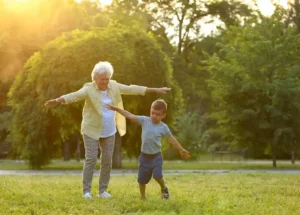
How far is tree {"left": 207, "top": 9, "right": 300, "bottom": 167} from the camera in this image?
27406 millimetres

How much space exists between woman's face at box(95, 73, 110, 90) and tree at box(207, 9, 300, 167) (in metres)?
18.5

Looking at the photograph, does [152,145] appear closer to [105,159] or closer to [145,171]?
[145,171]

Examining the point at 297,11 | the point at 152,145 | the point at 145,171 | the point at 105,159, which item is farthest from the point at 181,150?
the point at 297,11

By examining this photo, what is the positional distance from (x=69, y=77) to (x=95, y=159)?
14931 mm

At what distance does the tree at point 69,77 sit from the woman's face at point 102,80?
47.5 ft

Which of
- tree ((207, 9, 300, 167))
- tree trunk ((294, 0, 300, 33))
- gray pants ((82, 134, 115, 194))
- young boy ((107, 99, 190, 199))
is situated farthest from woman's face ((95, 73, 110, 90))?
tree trunk ((294, 0, 300, 33))

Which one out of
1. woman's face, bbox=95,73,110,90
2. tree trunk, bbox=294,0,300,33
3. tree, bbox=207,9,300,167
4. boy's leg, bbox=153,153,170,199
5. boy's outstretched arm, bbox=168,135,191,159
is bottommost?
boy's leg, bbox=153,153,170,199

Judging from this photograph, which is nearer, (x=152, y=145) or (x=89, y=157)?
(x=152, y=145)

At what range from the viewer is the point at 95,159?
9328 mm

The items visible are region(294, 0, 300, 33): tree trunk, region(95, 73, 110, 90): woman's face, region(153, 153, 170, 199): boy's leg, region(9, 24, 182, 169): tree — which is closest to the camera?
region(153, 153, 170, 199): boy's leg

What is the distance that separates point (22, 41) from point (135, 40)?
8.45 meters

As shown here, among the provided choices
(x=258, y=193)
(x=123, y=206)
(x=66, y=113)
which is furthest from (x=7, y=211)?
(x=66, y=113)

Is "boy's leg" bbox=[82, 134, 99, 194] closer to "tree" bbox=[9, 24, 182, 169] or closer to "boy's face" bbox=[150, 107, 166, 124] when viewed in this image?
"boy's face" bbox=[150, 107, 166, 124]

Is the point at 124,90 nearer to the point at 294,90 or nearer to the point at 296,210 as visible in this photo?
the point at 296,210
